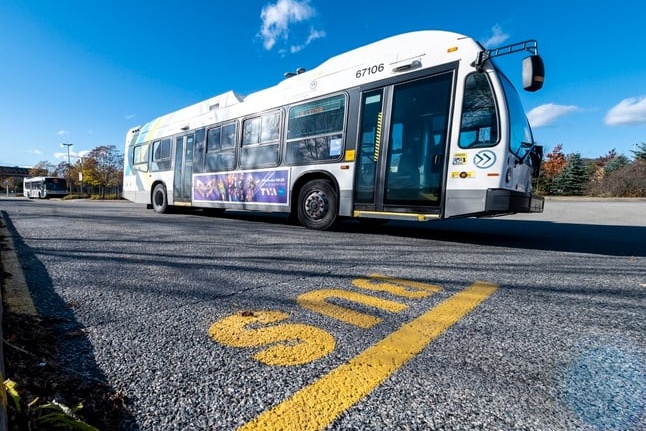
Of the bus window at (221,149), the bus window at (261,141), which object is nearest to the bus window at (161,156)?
the bus window at (221,149)

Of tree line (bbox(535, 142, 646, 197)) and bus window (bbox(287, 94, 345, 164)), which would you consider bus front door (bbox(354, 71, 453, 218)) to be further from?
tree line (bbox(535, 142, 646, 197))

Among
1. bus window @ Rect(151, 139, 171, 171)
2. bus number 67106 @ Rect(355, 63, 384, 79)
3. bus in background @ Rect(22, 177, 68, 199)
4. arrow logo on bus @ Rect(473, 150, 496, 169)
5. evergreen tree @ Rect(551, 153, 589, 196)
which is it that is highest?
evergreen tree @ Rect(551, 153, 589, 196)

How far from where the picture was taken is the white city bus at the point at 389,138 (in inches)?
172

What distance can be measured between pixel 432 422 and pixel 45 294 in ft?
8.03

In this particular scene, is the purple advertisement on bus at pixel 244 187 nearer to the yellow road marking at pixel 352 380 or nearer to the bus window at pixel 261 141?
the bus window at pixel 261 141

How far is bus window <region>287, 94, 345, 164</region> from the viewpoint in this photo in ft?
19.1

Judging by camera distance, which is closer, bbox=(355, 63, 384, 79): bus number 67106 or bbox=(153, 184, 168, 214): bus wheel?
bbox=(355, 63, 384, 79): bus number 67106

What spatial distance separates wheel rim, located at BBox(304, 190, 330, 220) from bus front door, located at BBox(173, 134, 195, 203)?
4578 mm

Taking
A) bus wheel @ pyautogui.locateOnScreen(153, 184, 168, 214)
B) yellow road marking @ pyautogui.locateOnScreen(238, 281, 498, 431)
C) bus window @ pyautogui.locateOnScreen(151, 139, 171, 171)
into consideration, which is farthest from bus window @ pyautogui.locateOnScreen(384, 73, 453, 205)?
bus wheel @ pyautogui.locateOnScreen(153, 184, 168, 214)

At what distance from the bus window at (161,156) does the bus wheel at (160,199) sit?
630 millimetres

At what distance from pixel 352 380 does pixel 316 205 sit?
16.2 feet

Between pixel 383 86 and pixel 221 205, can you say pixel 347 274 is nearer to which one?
pixel 383 86

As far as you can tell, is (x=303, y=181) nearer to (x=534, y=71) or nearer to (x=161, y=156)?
(x=534, y=71)

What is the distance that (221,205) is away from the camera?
8242 mm
